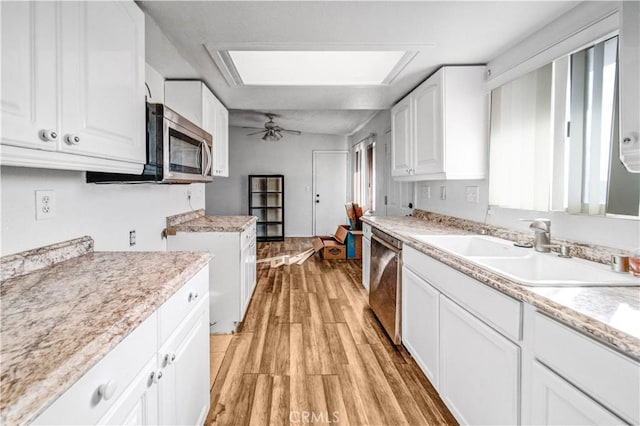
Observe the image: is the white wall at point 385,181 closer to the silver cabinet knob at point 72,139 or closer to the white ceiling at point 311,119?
the white ceiling at point 311,119

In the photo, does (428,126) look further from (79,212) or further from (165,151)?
(79,212)

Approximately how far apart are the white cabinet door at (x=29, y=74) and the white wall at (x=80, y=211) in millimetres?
394

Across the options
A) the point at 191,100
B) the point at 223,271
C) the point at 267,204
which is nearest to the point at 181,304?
the point at 223,271

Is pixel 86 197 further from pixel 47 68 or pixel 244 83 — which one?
pixel 244 83

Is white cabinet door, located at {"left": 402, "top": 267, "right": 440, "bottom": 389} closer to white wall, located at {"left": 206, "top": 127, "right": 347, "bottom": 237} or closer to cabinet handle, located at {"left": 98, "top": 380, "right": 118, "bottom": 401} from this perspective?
cabinet handle, located at {"left": 98, "top": 380, "right": 118, "bottom": 401}

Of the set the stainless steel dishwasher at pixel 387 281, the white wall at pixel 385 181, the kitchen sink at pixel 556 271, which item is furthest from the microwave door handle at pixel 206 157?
the white wall at pixel 385 181

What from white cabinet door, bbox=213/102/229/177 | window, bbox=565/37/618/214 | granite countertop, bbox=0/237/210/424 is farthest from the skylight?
granite countertop, bbox=0/237/210/424

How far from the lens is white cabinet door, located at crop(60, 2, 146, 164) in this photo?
1.04m

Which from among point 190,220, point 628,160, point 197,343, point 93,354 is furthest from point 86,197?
point 628,160

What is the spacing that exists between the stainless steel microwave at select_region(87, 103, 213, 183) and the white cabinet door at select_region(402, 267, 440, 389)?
5.25 feet

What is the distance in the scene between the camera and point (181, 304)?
1.22 m

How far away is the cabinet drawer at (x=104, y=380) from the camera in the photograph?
591 millimetres

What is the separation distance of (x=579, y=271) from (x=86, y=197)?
2322 mm

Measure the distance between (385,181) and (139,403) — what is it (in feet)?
13.7
